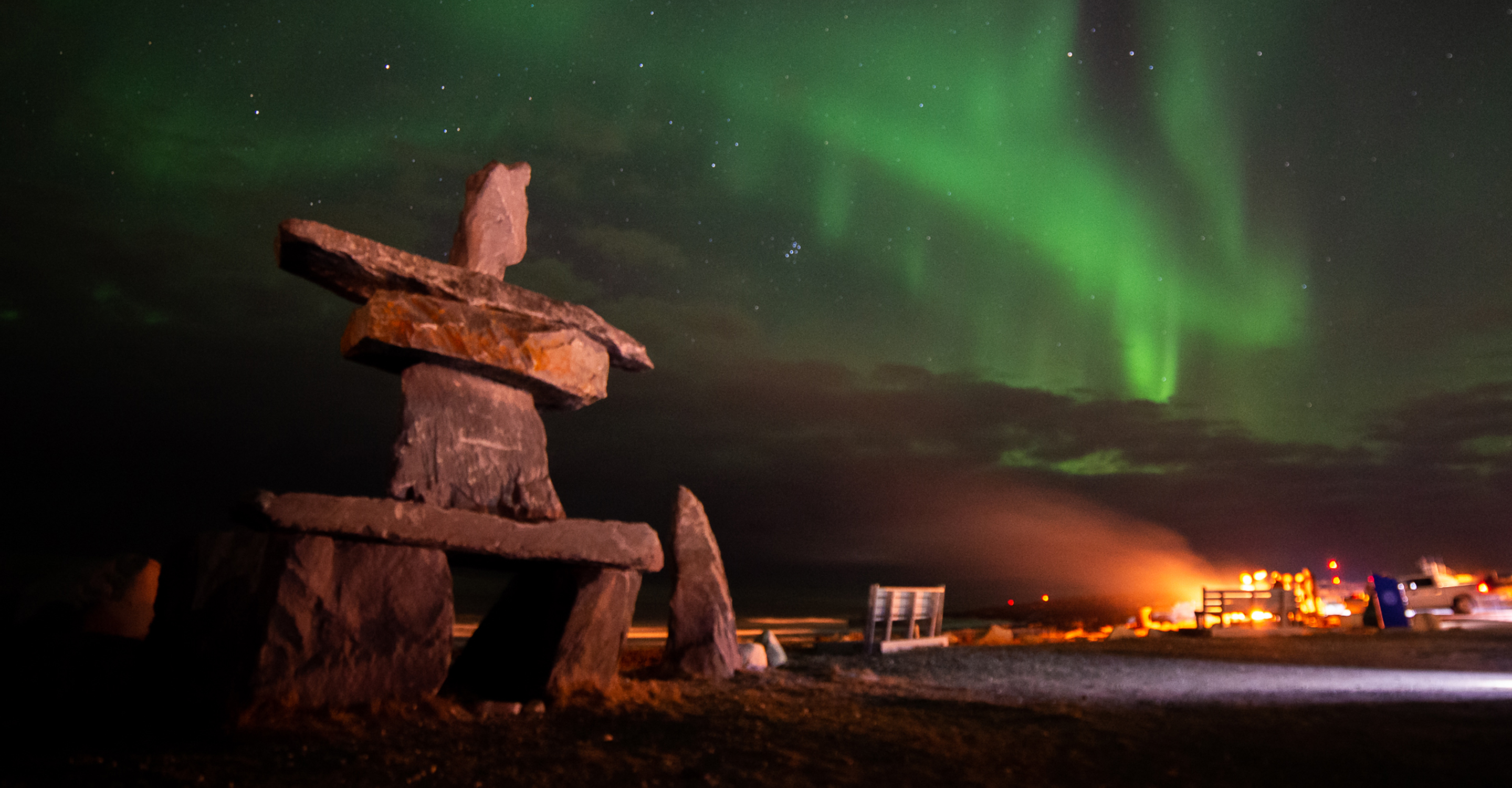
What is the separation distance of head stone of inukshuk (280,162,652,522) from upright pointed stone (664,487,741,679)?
8.23 feet

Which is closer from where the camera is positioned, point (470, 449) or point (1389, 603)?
point (470, 449)

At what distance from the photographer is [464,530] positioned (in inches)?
255

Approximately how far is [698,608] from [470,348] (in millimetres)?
4249

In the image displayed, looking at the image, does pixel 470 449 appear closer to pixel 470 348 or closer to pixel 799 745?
pixel 470 348

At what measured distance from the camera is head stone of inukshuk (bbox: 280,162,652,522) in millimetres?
6590

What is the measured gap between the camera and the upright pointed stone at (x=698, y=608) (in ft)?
30.2

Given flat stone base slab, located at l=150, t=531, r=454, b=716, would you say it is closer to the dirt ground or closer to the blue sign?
the dirt ground

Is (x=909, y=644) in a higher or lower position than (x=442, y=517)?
lower

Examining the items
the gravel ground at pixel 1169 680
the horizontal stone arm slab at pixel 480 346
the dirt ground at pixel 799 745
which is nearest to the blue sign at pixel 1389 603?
the gravel ground at pixel 1169 680

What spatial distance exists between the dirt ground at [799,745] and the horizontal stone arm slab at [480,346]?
2754mm

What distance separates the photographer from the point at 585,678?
7.00 m

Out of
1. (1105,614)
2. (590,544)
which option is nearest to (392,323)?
(590,544)

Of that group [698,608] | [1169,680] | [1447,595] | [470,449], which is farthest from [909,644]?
[1447,595]

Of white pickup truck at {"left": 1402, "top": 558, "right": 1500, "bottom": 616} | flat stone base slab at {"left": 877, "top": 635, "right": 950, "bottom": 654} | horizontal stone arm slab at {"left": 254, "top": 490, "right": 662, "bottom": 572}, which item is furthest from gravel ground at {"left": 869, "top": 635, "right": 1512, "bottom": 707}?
white pickup truck at {"left": 1402, "top": 558, "right": 1500, "bottom": 616}
